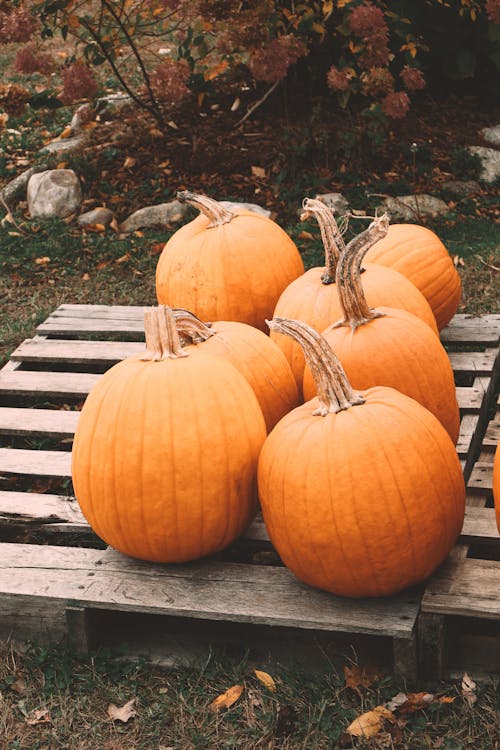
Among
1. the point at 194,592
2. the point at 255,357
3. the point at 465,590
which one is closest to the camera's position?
the point at 465,590

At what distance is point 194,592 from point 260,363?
0.75 meters

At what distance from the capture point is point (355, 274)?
103 inches

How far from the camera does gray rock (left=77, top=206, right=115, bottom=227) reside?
19.5 ft

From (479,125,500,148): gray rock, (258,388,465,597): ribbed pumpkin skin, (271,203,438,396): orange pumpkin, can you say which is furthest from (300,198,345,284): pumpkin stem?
(479,125,500,148): gray rock

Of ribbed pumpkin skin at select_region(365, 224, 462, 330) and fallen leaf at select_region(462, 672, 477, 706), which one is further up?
ribbed pumpkin skin at select_region(365, 224, 462, 330)

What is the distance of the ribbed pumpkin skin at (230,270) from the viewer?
137 inches

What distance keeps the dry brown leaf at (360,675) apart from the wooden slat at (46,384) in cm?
178

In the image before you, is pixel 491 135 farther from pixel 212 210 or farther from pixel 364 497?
pixel 364 497

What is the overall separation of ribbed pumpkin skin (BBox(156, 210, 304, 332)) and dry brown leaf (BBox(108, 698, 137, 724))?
1.64 m

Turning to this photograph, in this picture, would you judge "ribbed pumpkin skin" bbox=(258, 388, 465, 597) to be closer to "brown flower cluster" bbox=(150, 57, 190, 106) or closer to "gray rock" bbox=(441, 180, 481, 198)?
"brown flower cluster" bbox=(150, 57, 190, 106)

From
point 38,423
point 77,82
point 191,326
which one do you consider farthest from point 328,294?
point 77,82

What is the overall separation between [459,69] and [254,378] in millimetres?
4471

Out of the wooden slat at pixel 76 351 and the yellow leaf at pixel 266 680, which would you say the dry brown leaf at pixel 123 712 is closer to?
the yellow leaf at pixel 266 680

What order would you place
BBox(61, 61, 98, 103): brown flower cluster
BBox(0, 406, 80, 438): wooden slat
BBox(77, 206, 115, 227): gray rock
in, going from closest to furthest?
1. BBox(0, 406, 80, 438): wooden slat
2. BBox(61, 61, 98, 103): brown flower cluster
3. BBox(77, 206, 115, 227): gray rock
